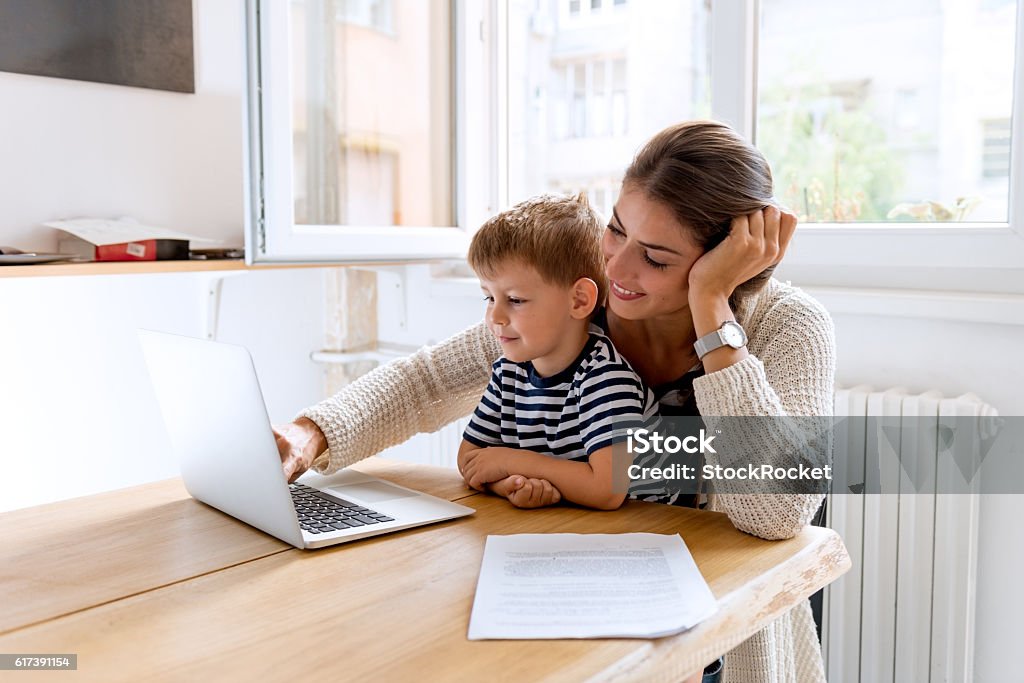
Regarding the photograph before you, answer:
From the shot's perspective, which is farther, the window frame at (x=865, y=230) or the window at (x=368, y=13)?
the window at (x=368, y=13)

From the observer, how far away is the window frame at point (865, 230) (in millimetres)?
1567

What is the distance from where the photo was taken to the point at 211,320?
2219 mm

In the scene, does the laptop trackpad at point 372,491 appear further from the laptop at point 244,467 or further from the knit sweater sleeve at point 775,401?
the knit sweater sleeve at point 775,401

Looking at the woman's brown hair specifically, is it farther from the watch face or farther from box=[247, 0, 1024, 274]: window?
box=[247, 0, 1024, 274]: window

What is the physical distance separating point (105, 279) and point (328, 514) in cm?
116

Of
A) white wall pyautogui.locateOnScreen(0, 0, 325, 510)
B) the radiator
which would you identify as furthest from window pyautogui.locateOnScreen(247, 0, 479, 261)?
the radiator

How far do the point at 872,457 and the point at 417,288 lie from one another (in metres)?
1.27

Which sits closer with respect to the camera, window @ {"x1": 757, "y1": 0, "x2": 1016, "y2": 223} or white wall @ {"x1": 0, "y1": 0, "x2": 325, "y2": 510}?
window @ {"x1": 757, "y1": 0, "x2": 1016, "y2": 223}

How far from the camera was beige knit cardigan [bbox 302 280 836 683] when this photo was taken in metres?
1.08

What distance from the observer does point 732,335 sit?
1.13 metres

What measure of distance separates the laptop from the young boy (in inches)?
4.9

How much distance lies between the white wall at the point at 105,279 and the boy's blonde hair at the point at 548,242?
0.86m

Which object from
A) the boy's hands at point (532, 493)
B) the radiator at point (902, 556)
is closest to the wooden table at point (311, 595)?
the boy's hands at point (532, 493)

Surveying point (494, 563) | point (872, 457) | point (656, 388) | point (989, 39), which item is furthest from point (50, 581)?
point (989, 39)
